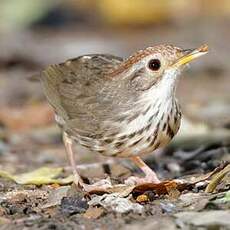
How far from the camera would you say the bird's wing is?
655 centimetres

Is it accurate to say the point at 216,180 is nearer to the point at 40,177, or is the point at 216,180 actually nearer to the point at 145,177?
the point at 145,177

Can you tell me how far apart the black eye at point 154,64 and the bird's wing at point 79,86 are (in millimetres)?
602

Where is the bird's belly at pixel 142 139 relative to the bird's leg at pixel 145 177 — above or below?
above

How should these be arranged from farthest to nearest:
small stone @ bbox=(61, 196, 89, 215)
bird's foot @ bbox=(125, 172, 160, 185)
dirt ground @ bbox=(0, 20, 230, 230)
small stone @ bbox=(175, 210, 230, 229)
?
bird's foot @ bbox=(125, 172, 160, 185) → small stone @ bbox=(61, 196, 89, 215) → dirt ground @ bbox=(0, 20, 230, 230) → small stone @ bbox=(175, 210, 230, 229)

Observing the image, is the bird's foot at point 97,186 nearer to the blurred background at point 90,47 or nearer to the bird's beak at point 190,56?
the bird's beak at point 190,56

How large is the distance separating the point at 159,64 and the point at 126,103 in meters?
0.49

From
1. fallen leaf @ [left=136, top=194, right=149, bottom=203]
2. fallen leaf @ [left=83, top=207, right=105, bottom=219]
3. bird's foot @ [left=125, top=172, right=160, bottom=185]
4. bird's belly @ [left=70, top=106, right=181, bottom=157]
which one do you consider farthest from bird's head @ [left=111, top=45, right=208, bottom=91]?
fallen leaf @ [left=83, top=207, right=105, bottom=219]

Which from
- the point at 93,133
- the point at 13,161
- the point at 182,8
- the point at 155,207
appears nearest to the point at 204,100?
the point at 13,161

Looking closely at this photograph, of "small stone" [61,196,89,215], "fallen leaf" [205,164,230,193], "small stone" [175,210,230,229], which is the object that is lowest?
"small stone" [175,210,230,229]

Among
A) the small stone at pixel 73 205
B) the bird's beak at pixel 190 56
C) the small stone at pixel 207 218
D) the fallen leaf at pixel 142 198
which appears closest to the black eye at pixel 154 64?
the bird's beak at pixel 190 56

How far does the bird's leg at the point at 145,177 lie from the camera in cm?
625

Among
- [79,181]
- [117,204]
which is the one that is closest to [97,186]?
[79,181]

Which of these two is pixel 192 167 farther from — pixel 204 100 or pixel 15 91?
pixel 15 91

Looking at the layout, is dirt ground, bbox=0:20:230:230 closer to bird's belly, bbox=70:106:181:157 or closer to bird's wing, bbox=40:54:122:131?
bird's belly, bbox=70:106:181:157
